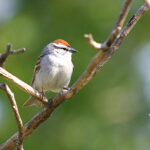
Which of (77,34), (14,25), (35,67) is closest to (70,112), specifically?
(35,67)

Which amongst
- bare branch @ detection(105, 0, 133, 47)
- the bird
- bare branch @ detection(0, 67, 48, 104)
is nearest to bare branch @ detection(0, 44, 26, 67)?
bare branch @ detection(0, 67, 48, 104)

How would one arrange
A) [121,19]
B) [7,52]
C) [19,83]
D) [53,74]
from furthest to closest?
1. [53,74]
2. [19,83]
3. [7,52]
4. [121,19]

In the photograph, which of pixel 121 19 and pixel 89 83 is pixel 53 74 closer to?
pixel 89 83

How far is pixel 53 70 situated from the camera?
16.3 ft

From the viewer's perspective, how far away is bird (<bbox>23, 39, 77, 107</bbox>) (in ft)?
16.2

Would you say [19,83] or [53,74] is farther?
[53,74]

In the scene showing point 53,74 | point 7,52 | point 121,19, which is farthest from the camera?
point 53,74

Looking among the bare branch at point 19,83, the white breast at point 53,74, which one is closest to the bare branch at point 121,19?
the bare branch at point 19,83

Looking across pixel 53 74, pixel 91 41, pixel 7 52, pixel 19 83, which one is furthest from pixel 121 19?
pixel 53 74

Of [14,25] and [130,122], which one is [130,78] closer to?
[130,122]

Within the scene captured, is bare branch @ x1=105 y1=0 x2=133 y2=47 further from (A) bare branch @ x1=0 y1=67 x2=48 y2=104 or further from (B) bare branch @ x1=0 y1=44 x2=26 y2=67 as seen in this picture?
(A) bare branch @ x1=0 y1=67 x2=48 y2=104

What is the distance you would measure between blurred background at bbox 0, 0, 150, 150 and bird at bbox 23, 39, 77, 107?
0.40ft

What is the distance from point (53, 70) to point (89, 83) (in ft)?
1.80

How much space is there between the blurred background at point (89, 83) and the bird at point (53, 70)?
0.40 feet
